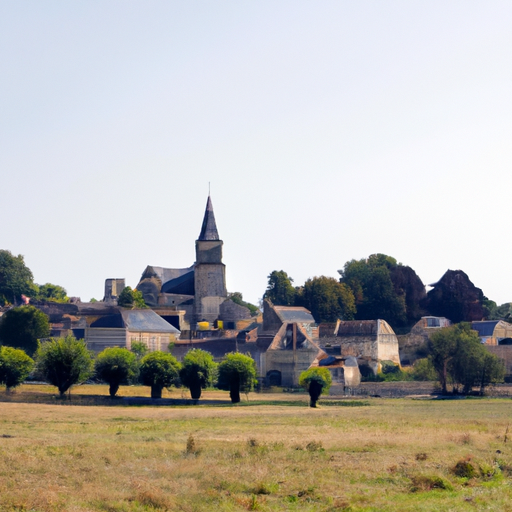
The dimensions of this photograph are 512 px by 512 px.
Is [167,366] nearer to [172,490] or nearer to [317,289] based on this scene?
[172,490]

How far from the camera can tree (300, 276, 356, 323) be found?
112 meters

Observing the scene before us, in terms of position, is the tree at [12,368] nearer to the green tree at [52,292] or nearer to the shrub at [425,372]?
the shrub at [425,372]

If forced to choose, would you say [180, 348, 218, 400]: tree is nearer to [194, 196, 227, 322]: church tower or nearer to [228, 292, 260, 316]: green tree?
[194, 196, 227, 322]: church tower

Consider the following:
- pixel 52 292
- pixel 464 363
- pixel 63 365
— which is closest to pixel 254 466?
pixel 63 365

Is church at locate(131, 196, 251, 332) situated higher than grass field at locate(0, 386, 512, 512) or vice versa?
church at locate(131, 196, 251, 332)

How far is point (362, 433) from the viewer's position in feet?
107

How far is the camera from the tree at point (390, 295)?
113m

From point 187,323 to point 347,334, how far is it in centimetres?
2395

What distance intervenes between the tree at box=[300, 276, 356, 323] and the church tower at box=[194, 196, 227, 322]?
12.2 meters

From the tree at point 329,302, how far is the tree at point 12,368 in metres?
54.2

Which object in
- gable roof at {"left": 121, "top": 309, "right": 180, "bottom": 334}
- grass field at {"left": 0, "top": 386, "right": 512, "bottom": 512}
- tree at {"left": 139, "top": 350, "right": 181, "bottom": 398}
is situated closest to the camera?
grass field at {"left": 0, "top": 386, "right": 512, "bottom": 512}

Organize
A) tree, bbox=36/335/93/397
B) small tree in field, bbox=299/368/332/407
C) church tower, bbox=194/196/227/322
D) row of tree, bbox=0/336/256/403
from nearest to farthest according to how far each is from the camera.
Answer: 1. small tree in field, bbox=299/368/332/407
2. tree, bbox=36/335/93/397
3. row of tree, bbox=0/336/256/403
4. church tower, bbox=194/196/227/322

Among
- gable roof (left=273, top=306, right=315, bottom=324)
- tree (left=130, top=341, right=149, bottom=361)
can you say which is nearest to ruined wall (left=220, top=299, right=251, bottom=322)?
gable roof (left=273, top=306, right=315, bottom=324)

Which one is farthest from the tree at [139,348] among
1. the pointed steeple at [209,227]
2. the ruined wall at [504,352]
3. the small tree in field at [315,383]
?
the pointed steeple at [209,227]
